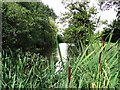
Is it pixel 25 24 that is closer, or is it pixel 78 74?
pixel 78 74

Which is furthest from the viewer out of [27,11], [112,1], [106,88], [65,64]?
[27,11]

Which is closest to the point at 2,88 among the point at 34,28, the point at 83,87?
the point at 83,87

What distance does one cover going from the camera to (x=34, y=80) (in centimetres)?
80

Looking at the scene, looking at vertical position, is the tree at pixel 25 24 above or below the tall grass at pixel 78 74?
above

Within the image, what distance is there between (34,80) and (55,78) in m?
0.07

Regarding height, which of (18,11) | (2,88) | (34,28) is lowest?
(2,88)

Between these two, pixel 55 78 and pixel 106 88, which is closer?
pixel 106 88

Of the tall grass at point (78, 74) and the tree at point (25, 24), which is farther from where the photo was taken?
the tree at point (25, 24)

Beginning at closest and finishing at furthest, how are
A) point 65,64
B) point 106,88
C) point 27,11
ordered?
point 106,88
point 65,64
point 27,11

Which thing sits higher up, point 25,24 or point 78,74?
point 25,24

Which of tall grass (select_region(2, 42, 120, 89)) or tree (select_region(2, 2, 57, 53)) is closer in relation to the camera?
tall grass (select_region(2, 42, 120, 89))

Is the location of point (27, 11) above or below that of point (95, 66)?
→ above

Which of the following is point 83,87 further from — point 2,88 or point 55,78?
point 2,88

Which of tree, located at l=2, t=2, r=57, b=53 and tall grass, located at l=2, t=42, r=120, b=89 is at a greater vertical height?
tree, located at l=2, t=2, r=57, b=53
